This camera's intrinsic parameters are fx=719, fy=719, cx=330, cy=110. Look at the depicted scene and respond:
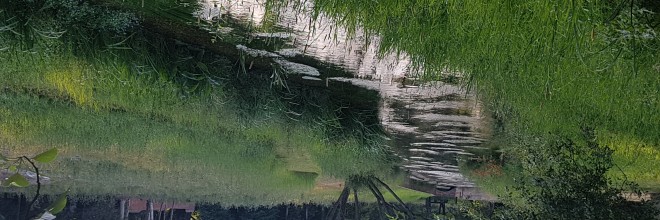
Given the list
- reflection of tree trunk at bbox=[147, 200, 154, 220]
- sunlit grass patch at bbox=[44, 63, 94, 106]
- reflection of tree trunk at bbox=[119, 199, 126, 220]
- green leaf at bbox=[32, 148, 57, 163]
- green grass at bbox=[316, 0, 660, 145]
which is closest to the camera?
green leaf at bbox=[32, 148, 57, 163]

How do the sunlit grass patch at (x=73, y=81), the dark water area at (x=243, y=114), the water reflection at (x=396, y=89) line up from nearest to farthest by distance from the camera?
the water reflection at (x=396, y=89) < the dark water area at (x=243, y=114) < the sunlit grass patch at (x=73, y=81)

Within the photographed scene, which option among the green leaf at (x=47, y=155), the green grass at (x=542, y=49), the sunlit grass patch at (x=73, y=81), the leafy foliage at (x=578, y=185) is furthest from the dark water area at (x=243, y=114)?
the green leaf at (x=47, y=155)

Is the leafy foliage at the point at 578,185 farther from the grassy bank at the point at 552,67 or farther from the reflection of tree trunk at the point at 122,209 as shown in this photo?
the reflection of tree trunk at the point at 122,209

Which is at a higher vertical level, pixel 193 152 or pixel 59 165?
pixel 193 152

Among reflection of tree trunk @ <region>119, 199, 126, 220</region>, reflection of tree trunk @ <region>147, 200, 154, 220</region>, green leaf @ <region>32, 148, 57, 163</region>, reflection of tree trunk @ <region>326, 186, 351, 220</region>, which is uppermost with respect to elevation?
green leaf @ <region>32, 148, 57, 163</region>

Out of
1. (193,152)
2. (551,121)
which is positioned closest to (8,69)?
(193,152)

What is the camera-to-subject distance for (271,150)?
158 inches

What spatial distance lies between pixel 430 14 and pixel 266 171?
122 inches

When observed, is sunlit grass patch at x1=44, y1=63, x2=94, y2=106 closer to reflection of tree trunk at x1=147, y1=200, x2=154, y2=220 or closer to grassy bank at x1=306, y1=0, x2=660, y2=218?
grassy bank at x1=306, y1=0, x2=660, y2=218

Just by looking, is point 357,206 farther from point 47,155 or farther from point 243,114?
point 47,155

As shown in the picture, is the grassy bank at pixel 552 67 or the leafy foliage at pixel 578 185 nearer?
the grassy bank at pixel 552 67

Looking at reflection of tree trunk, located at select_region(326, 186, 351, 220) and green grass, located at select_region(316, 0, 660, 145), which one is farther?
reflection of tree trunk, located at select_region(326, 186, 351, 220)

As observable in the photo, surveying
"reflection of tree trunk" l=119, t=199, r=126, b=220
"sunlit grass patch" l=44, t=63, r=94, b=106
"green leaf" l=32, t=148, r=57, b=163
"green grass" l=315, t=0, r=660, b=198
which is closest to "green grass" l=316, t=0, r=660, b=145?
"green grass" l=315, t=0, r=660, b=198

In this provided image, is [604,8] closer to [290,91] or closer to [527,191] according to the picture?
[527,191]
